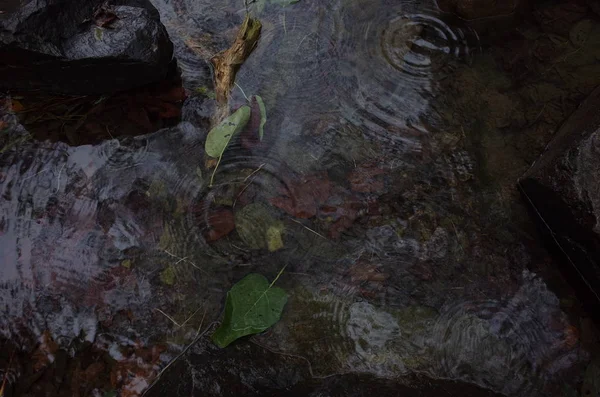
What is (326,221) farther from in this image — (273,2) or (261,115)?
(273,2)

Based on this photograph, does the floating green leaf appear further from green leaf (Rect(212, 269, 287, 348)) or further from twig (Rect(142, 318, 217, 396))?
twig (Rect(142, 318, 217, 396))

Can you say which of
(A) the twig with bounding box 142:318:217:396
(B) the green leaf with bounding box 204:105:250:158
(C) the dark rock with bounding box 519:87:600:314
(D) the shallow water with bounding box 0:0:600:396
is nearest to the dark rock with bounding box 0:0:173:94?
(D) the shallow water with bounding box 0:0:600:396

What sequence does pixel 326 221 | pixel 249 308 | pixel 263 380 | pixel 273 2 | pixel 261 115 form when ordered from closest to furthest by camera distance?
pixel 263 380 < pixel 249 308 < pixel 326 221 < pixel 261 115 < pixel 273 2

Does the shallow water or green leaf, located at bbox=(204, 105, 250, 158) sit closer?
the shallow water

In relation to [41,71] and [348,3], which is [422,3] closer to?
[348,3]

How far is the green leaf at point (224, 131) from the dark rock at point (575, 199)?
4.85ft

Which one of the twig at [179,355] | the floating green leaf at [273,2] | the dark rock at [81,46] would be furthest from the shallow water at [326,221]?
the dark rock at [81,46]

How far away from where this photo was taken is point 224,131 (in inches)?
104

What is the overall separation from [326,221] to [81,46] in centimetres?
157

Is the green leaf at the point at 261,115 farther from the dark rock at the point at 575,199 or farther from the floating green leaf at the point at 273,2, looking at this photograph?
the dark rock at the point at 575,199

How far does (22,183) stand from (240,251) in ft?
3.96

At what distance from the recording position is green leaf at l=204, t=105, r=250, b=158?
2.61m

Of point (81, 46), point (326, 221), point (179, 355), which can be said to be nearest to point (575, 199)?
point (326, 221)

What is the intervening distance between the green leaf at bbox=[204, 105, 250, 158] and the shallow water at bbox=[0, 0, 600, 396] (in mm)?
76
